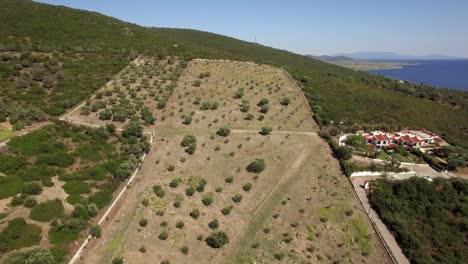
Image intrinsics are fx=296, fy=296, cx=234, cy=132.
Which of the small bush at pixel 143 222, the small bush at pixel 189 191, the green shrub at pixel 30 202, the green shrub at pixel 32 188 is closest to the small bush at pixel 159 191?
the small bush at pixel 189 191

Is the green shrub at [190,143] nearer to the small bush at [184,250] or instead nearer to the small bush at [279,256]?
the small bush at [184,250]

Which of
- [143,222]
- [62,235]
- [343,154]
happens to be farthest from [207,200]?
[343,154]

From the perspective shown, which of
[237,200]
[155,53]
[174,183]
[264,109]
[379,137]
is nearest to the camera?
[237,200]

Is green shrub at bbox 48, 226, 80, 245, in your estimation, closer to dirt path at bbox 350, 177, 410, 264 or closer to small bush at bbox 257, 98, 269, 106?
dirt path at bbox 350, 177, 410, 264

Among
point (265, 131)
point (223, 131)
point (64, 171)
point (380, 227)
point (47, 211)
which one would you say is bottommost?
point (380, 227)

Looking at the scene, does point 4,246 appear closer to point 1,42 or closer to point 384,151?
point 384,151

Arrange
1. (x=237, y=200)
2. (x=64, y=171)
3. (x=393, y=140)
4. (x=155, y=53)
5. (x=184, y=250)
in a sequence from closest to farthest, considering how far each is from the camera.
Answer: (x=184, y=250) < (x=64, y=171) < (x=237, y=200) < (x=393, y=140) < (x=155, y=53)

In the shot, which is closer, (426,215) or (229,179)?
(426,215)

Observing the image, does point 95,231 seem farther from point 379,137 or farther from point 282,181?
point 379,137
